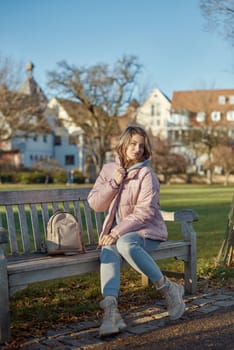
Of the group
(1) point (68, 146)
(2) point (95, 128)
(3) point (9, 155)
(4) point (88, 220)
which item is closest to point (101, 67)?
(2) point (95, 128)

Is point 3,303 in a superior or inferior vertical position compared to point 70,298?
superior

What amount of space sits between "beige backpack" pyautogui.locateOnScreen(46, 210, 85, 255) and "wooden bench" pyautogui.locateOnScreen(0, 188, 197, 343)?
3.1 inches

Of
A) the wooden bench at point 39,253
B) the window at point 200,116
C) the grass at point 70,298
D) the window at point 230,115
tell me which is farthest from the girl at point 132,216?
the window at point 230,115

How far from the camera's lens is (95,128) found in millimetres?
48156

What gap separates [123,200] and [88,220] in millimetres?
959

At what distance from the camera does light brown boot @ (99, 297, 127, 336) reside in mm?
3693

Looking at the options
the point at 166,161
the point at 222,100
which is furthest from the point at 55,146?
the point at 222,100

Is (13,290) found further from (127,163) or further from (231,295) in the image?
(231,295)

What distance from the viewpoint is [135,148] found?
441 centimetres

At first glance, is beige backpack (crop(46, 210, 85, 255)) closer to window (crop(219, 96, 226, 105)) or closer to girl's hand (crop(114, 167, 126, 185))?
girl's hand (crop(114, 167, 126, 185))

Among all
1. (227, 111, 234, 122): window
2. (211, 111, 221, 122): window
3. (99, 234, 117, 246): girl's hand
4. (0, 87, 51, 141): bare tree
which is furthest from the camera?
(227, 111, 234, 122): window

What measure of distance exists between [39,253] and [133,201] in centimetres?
97

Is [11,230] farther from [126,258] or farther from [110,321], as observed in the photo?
[110,321]

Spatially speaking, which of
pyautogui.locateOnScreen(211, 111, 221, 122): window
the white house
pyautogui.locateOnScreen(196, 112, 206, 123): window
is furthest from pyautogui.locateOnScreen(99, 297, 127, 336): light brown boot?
pyautogui.locateOnScreen(211, 111, 221, 122): window
